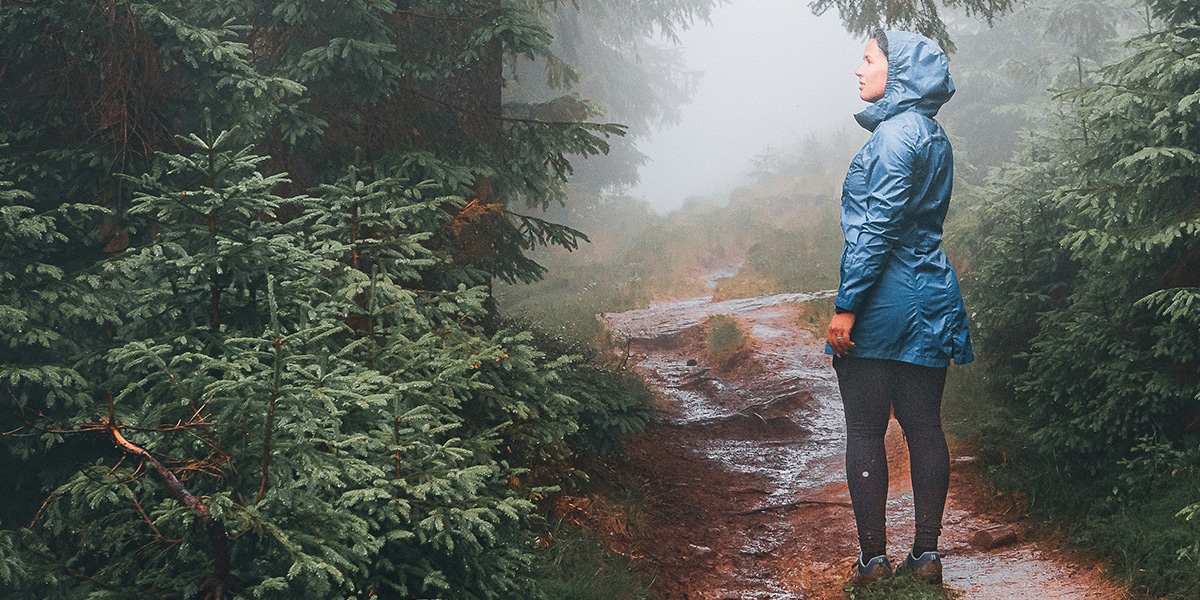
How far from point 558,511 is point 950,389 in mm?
4736

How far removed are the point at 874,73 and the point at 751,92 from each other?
6628 centimetres

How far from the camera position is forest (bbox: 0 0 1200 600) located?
9.81 ft

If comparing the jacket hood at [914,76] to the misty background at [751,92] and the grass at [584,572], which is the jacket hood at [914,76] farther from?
the misty background at [751,92]

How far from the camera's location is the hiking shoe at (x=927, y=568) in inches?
181

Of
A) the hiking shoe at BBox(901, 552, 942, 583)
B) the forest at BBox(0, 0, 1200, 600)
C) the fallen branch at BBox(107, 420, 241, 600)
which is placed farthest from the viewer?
the hiking shoe at BBox(901, 552, 942, 583)

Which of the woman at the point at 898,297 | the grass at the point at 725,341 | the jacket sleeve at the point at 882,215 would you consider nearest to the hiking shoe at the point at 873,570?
the woman at the point at 898,297

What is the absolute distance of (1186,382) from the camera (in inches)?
210

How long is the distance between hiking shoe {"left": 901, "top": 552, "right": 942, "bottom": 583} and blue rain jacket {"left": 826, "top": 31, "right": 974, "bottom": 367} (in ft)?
3.33

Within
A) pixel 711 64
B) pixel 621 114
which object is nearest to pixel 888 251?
pixel 621 114

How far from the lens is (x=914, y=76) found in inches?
183

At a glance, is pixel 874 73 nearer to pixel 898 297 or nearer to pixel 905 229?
pixel 905 229

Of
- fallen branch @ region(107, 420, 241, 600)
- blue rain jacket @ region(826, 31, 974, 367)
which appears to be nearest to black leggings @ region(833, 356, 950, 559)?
blue rain jacket @ region(826, 31, 974, 367)

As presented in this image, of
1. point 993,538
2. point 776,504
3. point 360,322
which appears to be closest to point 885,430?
point 993,538

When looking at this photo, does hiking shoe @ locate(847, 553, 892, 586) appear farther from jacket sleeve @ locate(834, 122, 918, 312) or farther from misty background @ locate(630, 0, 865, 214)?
misty background @ locate(630, 0, 865, 214)
